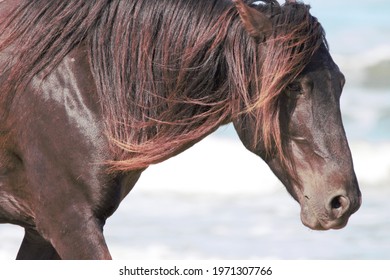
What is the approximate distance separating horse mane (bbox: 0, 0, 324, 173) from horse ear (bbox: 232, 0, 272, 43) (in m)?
0.03

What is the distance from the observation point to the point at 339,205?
159 inches

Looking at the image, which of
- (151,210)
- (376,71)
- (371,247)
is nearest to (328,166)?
(371,247)

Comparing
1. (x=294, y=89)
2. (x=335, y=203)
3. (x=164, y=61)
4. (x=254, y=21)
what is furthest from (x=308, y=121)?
(x=164, y=61)

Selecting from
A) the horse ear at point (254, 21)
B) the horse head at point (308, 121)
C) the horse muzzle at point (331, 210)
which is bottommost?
the horse muzzle at point (331, 210)

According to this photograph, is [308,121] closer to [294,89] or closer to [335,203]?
[294,89]

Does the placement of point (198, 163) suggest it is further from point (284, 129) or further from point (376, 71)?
point (284, 129)

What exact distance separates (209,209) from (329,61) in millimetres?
7246

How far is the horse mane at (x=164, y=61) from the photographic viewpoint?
4.16 metres

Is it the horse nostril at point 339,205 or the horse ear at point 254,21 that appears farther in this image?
the horse ear at point 254,21

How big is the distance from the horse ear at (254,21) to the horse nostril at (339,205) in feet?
2.21

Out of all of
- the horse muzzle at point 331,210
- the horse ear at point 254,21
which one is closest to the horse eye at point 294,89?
the horse ear at point 254,21

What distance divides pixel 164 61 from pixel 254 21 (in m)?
0.39

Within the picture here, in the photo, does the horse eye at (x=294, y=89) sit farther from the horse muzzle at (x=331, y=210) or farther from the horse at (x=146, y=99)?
the horse muzzle at (x=331, y=210)

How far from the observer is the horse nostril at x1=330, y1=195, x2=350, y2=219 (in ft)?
13.1
